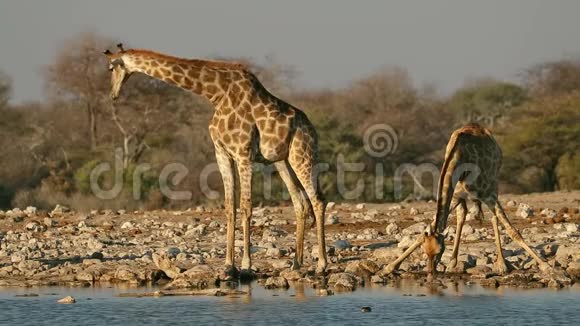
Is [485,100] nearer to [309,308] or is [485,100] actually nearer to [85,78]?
[85,78]

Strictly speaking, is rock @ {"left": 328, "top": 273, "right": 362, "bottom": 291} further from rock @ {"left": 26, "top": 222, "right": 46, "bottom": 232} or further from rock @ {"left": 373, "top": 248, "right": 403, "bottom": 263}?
rock @ {"left": 26, "top": 222, "right": 46, "bottom": 232}

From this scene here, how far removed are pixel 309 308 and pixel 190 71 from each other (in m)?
3.52

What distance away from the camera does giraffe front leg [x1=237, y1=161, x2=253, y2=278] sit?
14.3 meters

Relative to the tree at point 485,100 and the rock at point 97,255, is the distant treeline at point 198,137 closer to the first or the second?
the tree at point 485,100

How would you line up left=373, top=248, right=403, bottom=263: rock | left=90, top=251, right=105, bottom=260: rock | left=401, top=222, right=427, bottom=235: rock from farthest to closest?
1. left=401, top=222, right=427, bottom=235: rock
2. left=90, top=251, right=105, bottom=260: rock
3. left=373, top=248, right=403, bottom=263: rock

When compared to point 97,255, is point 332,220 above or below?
above

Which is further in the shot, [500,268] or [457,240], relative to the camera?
[457,240]

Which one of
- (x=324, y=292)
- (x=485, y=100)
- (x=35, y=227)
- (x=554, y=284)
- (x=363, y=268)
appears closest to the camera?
(x=324, y=292)

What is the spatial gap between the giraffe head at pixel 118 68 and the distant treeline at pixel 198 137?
12.2 metres

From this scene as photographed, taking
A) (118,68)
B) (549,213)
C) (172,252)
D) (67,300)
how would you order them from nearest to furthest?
(67,300)
(118,68)
(172,252)
(549,213)

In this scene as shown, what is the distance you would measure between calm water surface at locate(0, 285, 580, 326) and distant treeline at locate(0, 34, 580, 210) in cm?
1345

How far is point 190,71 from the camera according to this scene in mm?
14609

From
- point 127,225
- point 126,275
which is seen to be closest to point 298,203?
point 126,275

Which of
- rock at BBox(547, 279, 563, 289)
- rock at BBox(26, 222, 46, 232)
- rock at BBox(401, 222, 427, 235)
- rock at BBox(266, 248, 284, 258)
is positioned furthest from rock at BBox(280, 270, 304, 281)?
rock at BBox(26, 222, 46, 232)
